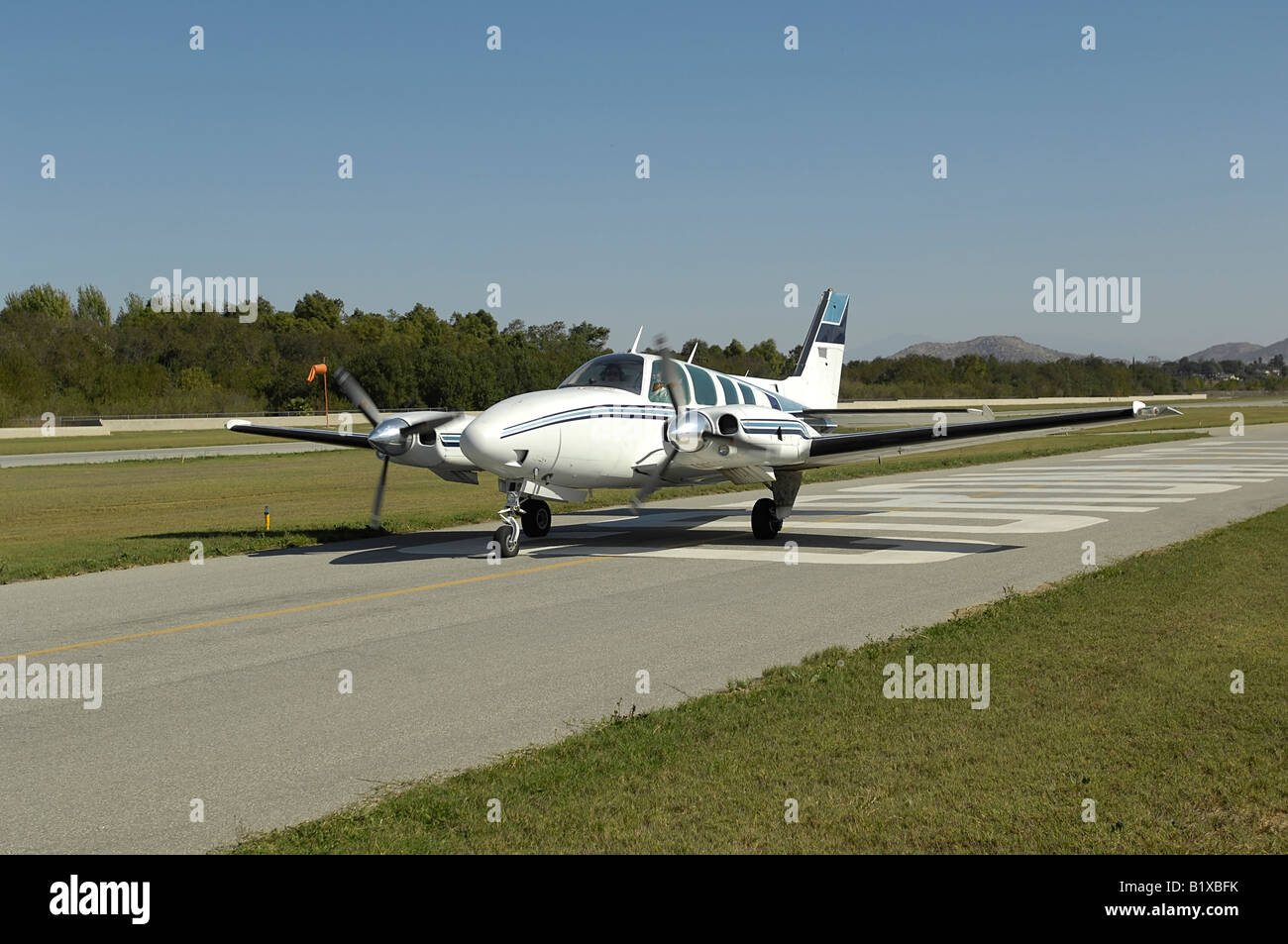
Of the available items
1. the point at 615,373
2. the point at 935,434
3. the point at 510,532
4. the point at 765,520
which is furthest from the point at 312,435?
the point at 935,434

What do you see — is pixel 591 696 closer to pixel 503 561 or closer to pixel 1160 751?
pixel 1160 751

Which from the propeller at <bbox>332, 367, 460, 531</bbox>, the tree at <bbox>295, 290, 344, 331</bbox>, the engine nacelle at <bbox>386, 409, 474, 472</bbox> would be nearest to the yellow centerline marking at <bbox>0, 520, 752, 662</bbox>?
the engine nacelle at <bbox>386, 409, 474, 472</bbox>

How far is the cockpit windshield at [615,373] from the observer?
18016 mm

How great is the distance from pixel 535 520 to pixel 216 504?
43.7 ft

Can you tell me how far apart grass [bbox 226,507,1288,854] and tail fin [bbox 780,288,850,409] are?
1443cm

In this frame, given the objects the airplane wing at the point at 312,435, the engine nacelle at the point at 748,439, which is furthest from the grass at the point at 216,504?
the engine nacelle at the point at 748,439

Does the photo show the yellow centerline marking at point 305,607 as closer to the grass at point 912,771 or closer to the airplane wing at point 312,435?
the airplane wing at point 312,435

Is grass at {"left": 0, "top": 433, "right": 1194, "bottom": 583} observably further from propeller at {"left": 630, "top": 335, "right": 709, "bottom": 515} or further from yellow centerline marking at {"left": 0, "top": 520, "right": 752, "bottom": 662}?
propeller at {"left": 630, "top": 335, "right": 709, "bottom": 515}

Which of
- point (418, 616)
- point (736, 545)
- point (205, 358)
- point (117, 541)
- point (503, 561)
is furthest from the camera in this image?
point (205, 358)

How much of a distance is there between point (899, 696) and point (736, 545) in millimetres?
10192

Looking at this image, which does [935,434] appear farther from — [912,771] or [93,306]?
[93,306]

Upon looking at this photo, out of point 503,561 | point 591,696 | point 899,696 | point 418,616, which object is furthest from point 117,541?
point 899,696
